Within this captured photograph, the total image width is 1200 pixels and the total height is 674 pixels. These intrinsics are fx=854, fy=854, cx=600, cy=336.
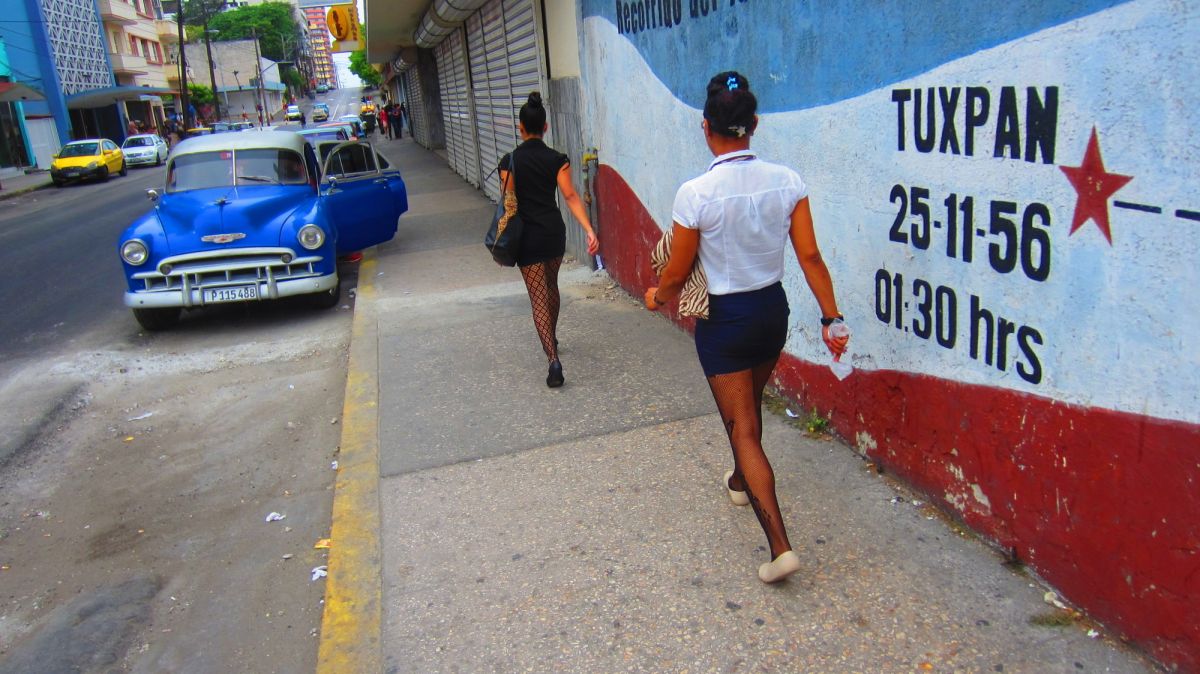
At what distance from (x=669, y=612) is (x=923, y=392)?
4.41 feet

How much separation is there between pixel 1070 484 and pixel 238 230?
7.24 meters

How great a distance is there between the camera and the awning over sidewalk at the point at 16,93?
30438 millimetres

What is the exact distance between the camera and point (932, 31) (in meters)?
3.05

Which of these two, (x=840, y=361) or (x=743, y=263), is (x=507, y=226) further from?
(x=743, y=263)

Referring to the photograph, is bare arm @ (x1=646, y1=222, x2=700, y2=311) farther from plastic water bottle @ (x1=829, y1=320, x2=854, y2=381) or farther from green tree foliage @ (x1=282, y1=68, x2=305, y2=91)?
green tree foliage @ (x1=282, y1=68, x2=305, y2=91)

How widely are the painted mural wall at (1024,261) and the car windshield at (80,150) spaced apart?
106 ft

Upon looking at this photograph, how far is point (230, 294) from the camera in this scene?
7715mm

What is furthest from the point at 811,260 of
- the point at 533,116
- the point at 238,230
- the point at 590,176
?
the point at 238,230

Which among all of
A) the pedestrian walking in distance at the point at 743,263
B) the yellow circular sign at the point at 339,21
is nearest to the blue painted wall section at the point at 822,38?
the pedestrian walking in distance at the point at 743,263

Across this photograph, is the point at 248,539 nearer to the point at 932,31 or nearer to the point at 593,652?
the point at 593,652

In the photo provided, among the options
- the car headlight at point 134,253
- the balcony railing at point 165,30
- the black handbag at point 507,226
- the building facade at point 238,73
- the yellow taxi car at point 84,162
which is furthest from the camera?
the building facade at point 238,73

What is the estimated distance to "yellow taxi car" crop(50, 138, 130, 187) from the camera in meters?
28.9

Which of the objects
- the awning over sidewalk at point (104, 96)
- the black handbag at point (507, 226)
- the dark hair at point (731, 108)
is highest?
the awning over sidewalk at point (104, 96)

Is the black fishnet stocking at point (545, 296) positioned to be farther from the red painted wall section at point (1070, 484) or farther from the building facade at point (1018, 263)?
the red painted wall section at point (1070, 484)
